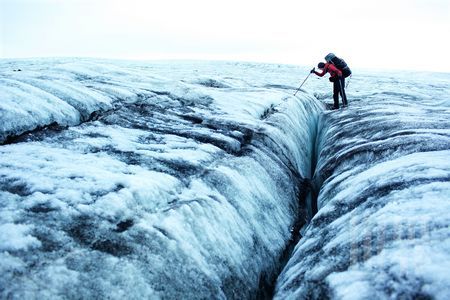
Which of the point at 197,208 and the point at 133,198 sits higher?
the point at 133,198

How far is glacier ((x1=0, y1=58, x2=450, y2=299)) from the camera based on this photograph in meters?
1.86

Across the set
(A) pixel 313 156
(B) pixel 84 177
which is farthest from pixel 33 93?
(A) pixel 313 156

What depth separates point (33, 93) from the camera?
3.73m

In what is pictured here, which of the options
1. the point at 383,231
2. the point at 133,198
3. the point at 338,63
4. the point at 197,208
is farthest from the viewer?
the point at 338,63

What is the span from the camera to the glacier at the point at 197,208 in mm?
1857

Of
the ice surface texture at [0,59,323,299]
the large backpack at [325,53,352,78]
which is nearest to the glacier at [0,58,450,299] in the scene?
the ice surface texture at [0,59,323,299]

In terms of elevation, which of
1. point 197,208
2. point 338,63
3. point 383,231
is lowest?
point 197,208

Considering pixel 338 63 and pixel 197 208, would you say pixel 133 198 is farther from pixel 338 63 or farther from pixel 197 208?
pixel 338 63

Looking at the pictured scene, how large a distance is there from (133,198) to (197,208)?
508mm

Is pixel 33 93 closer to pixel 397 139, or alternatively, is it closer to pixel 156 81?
pixel 156 81

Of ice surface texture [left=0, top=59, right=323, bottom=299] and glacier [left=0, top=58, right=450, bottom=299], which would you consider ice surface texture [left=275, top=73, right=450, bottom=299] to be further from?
ice surface texture [left=0, top=59, right=323, bottom=299]

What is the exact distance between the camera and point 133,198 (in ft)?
8.07

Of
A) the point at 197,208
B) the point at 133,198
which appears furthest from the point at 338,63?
the point at 133,198

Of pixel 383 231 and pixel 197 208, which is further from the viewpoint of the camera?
pixel 197 208
